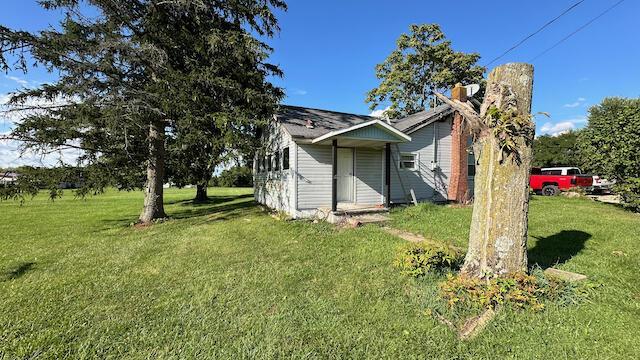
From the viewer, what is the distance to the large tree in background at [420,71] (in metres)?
25.5

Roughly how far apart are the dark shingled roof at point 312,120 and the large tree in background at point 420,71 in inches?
487

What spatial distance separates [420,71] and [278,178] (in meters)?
20.8

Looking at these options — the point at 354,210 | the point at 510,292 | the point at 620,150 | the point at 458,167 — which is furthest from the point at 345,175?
the point at 620,150

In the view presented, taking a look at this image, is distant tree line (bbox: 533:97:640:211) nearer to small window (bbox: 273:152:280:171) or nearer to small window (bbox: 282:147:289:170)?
small window (bbox: 282:147:289:170)

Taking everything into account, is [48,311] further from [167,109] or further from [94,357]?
[167,109]

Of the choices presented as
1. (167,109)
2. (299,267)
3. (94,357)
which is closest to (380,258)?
(299,267)

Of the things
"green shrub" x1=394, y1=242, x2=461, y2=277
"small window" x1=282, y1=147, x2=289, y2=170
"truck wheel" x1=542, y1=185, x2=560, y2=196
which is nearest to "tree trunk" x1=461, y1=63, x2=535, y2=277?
"green shrub" x1=394, y1=242, x2=461, y2=277

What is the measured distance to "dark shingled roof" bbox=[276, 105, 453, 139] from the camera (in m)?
10.9

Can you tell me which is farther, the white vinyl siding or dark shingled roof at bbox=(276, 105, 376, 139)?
dark shingled roof at bbox=(276, 105, 376, 139)

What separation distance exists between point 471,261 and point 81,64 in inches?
464

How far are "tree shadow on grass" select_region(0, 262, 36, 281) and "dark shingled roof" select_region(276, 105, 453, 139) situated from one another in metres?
7.05

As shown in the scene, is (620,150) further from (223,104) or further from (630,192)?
(223,104)

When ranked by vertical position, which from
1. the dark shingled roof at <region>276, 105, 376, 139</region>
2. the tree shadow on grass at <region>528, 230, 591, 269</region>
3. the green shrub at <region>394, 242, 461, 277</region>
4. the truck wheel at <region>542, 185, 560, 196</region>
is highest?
the dark shingled roof at <region>276, 105, 376, 139</region>

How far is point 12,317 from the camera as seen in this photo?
12.0 feet
